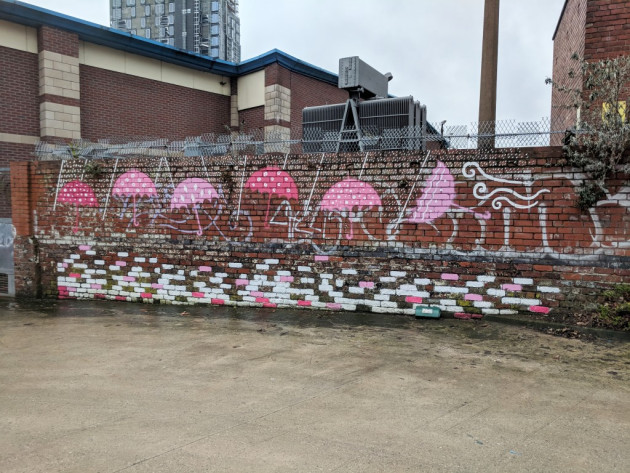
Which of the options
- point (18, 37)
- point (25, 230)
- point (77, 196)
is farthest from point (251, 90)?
point (25, 230)

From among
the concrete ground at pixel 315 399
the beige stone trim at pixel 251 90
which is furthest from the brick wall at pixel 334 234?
the beige stone trim at pixel 251 90

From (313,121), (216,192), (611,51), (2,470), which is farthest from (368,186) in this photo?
(2,470)

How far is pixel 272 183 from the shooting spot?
6750 millimetres

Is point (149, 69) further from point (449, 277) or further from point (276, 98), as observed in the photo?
point (449, 277)

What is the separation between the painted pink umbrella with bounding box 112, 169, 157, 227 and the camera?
752 centimetres

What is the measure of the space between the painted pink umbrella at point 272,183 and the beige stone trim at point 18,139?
27.7 ft

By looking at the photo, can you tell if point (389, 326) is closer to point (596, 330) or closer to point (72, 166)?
point (596, 330)

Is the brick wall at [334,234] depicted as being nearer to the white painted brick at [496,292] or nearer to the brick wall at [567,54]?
the white painted brick at [496,292]

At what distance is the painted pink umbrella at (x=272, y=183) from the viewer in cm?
665

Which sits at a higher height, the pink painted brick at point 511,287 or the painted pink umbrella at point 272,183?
the painted pink umbrella at point 272,183

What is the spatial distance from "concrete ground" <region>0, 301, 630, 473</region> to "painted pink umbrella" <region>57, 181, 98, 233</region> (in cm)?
262

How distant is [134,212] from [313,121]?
326 cm

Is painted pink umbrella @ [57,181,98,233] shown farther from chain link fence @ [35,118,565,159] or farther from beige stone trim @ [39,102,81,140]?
beige stone trim @ [39,102,81,140]

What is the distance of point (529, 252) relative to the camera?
18.5ft
